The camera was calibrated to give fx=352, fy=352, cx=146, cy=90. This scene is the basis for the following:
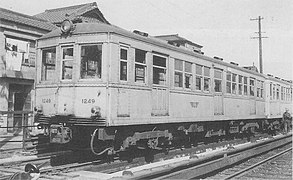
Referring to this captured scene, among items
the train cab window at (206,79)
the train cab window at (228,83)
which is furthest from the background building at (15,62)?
the train cab window at (228,83)

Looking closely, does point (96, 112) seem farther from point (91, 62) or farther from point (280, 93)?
point (280, 93)

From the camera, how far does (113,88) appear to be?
8109 mm

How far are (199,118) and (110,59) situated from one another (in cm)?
481

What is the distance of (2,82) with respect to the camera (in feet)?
48.8

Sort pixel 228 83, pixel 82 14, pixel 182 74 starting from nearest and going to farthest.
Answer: pixel 182 74
pixel 228 83
pixel 82 14

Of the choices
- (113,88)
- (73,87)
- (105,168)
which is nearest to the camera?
(113,88)

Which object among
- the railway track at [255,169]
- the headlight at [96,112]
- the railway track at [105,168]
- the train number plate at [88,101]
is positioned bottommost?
the railway track at [255,169]

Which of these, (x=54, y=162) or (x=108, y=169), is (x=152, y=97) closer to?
(x=108, y=169)

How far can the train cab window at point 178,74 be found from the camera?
10.5 metres

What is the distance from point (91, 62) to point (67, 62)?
2.36 ft

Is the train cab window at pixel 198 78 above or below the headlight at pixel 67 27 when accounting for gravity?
below

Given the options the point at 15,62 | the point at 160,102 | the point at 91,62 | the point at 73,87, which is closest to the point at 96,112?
the point at 73,87

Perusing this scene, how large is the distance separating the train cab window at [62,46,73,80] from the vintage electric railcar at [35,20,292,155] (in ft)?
0.06

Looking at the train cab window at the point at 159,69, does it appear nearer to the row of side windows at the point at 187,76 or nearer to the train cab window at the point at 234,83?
the row of side windows at the point at 187,76
